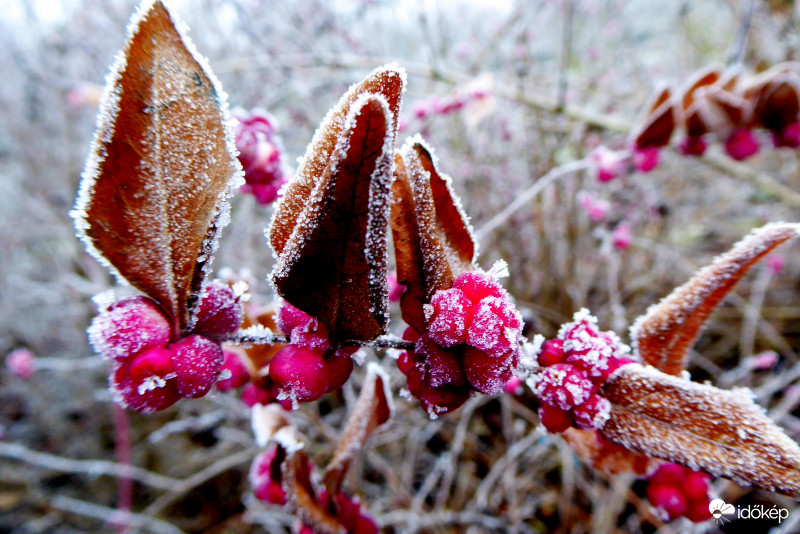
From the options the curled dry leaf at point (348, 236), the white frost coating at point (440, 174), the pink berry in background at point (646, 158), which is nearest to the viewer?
the curled dry leaf at point (348, 236)

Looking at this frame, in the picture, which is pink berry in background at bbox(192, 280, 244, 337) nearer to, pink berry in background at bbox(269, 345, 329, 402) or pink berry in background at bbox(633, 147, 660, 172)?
pink berry in background at bbox(269, 345, 329, 402)

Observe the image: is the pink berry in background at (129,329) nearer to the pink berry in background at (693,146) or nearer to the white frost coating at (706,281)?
the white frost coating at (706,281)

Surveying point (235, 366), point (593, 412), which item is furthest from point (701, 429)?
point (235, 366)

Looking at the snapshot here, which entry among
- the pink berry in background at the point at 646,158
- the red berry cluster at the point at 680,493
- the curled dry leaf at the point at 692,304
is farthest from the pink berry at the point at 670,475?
the pink berry in background at the point at 646,158

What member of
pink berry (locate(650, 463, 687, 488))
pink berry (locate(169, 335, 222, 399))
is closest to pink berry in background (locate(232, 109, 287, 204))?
pink berry (locate(169, 335, 222, 399))

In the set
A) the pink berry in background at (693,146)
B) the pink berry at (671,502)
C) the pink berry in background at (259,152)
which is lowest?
the pink berry at (671,502)

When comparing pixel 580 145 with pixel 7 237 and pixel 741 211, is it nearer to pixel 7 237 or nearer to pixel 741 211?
pixel 741 211

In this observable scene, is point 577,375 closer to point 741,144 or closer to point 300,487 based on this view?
point 300,487
